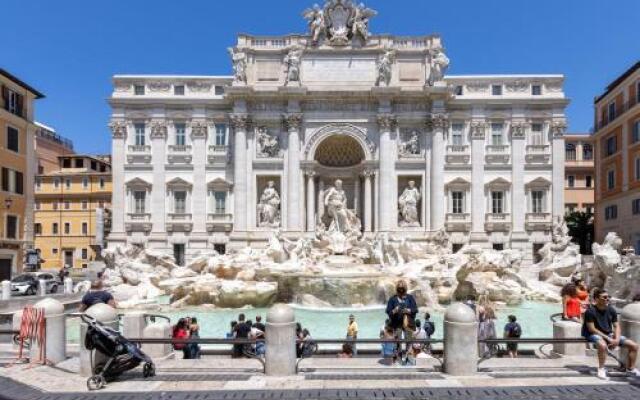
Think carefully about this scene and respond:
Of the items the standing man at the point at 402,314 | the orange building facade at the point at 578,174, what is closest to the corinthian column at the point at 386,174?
the standing man at the point at 402,314

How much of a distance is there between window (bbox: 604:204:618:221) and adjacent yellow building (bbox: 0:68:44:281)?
45.8m

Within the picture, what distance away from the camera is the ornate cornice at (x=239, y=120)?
32.6m

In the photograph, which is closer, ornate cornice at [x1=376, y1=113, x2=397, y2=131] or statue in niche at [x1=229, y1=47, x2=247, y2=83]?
ornate cornice at [x1=376, y1=113, x2=397, y2=131]

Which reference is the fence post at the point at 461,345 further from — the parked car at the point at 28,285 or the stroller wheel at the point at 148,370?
the parked car at the point at 28,285

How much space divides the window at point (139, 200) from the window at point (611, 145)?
37.7m

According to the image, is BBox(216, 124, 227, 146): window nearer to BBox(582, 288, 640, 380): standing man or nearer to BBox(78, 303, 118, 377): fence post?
BBox(78, 303, 118, 377): fence post

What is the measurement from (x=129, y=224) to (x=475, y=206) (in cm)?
2595

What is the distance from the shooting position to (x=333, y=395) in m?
7.05

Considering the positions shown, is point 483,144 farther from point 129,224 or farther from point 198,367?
point 198,367

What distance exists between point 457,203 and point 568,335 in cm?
2472

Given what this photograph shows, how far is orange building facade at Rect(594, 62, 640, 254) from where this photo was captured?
33094 millimetres

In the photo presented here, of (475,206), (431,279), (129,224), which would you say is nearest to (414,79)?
(475,206)

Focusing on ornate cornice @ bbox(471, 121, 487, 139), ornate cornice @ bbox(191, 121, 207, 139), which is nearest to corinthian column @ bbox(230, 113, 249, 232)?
ornate cornice @ bbox(191, 121, 207, 139)

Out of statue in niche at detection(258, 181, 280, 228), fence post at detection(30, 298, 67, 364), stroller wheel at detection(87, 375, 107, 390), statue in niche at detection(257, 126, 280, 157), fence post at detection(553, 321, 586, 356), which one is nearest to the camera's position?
stroller wheel at detection(87, 375, 107, 390)
